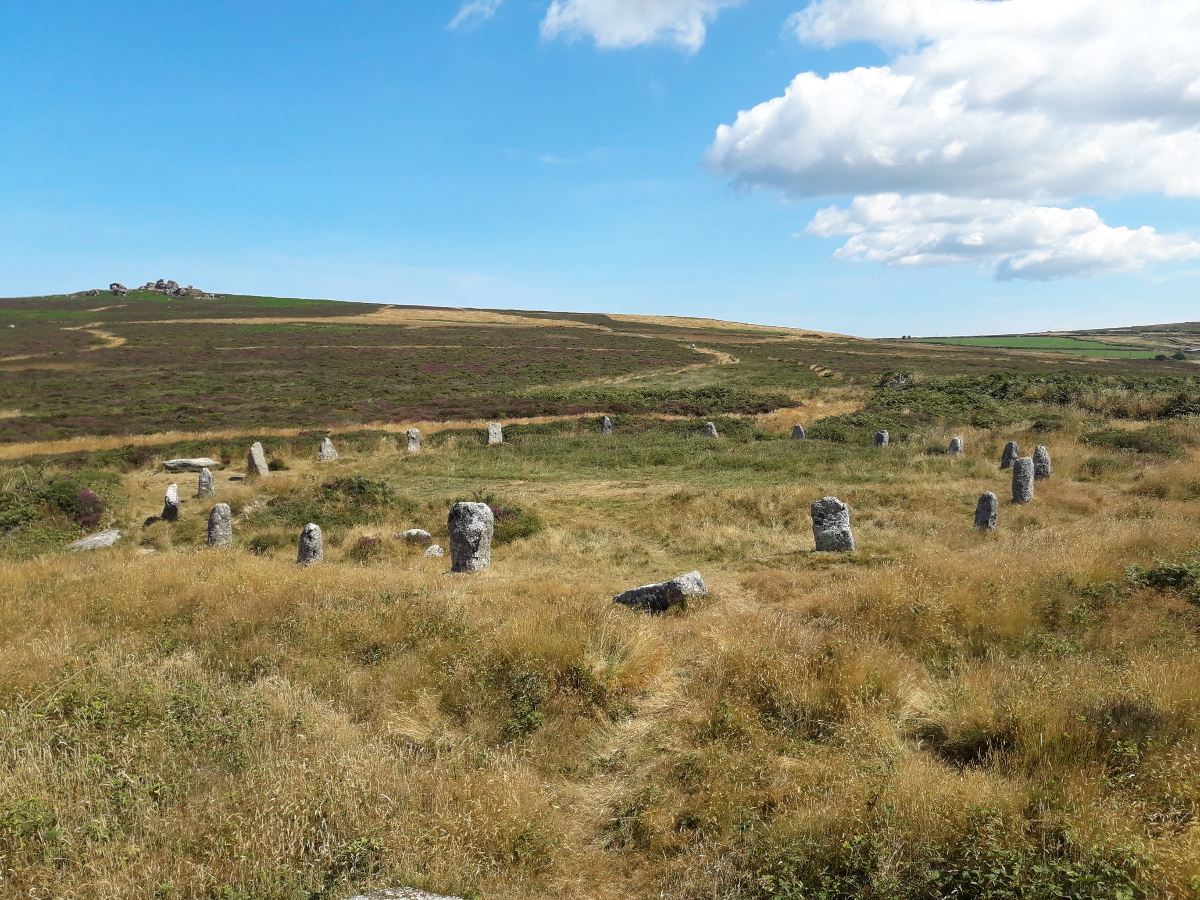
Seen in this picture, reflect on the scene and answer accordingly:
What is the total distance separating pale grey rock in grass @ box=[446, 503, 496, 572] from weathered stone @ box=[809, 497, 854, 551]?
6814 mm

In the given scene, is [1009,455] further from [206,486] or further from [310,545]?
[206,486]

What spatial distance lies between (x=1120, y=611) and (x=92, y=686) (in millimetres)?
11149

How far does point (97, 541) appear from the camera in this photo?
49.6ft

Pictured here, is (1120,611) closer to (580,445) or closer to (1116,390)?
(580,445)

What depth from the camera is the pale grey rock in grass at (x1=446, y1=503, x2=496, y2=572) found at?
12.9 meters

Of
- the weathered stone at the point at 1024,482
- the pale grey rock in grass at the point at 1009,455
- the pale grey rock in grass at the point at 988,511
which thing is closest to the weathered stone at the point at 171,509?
the pale grey rock in grass at the point at 988,511

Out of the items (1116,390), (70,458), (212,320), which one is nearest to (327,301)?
(212,320)

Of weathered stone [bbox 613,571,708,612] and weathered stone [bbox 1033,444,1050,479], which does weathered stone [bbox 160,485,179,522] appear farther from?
weathered stone [bbox 1033,444,1050,479]

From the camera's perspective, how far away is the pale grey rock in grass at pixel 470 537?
42.3 ft

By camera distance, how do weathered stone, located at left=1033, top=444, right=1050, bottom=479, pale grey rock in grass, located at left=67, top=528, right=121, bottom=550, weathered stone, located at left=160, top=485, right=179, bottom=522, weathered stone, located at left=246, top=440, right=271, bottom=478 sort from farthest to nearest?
weathered stone, located at left=246, top=440, right=271, bottom=478
weathered stone, located at left=1033, top=444, right=1050, bottom=479
weathered stone, located at left=160, top=485, right=179, bottom=522
pale grey rock in grass, located at left=67, top=528, right=121, bottom=550

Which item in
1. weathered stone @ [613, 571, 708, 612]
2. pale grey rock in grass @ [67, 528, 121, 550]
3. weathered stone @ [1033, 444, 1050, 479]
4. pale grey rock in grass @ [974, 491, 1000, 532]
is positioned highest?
weathered stone @ [1033, 444, 1050, 479]

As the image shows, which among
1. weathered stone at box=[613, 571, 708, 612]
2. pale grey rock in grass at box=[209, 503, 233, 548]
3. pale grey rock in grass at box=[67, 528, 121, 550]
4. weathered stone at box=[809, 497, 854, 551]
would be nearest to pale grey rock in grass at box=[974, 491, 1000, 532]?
weathered stone at box=[809, 497, 854, 551]

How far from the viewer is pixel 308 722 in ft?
18.3

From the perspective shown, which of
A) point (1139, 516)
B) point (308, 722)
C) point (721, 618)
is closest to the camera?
point (308, 722)
